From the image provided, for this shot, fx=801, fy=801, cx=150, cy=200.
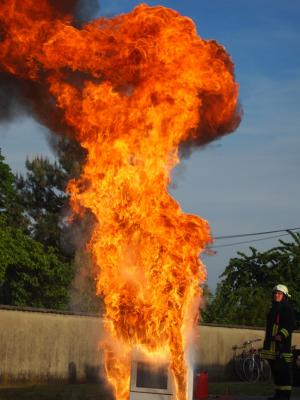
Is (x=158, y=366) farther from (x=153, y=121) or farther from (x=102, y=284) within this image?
(x=153, y=121)

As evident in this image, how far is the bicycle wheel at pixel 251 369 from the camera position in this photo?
25734mm

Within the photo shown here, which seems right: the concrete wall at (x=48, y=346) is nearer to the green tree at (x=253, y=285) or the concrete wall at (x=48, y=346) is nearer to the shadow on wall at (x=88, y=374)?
the shadow on wall at (x=88, y=374)

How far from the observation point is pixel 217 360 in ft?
87.1

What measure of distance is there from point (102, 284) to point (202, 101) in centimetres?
372

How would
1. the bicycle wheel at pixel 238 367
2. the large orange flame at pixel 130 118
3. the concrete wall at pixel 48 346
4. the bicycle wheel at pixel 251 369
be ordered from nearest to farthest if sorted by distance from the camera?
the large orange flame at pixel 130 118 → the concrete wall at pixel 48 346 → the bicycle wheel at pixel 251 369 → the bicycle wheel at pixel 238 367

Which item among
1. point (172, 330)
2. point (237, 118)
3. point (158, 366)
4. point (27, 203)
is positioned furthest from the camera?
point (27, 203)

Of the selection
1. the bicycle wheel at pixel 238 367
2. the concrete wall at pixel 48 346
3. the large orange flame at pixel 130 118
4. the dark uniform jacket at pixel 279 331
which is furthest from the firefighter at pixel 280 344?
the bicycle wheel at pixel 238 367

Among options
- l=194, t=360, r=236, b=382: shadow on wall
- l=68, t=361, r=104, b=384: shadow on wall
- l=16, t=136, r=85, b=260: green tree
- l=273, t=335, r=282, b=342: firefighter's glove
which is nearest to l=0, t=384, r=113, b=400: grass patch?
l=68, t=361, r=104, b=384: shadow on wall

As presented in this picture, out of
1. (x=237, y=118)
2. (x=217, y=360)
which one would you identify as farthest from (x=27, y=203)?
(x=237, y=118)

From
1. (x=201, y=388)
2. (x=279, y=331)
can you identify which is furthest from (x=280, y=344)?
(x=201, y=388)

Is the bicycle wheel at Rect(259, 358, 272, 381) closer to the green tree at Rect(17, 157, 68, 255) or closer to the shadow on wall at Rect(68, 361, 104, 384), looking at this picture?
the shadow on wall at Rect(68, 361, 104, 384)

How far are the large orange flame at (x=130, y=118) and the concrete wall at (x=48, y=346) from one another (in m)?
6.21

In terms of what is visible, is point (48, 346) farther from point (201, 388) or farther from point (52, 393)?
point (201, 388)

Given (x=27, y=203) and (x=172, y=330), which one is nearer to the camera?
(x=172, y=330)
